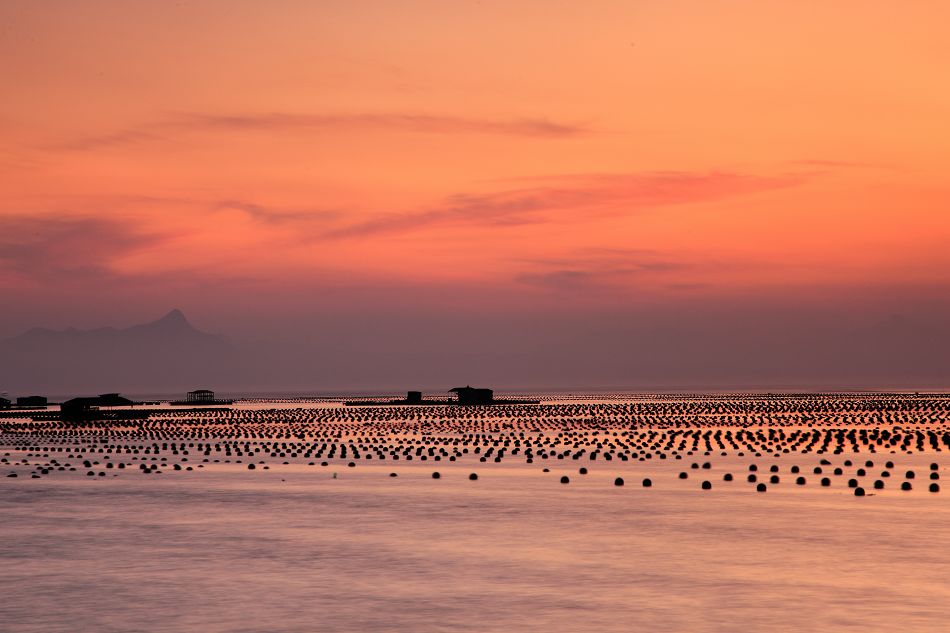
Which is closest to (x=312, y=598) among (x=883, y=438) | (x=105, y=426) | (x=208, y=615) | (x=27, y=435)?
(x=208, y=615)

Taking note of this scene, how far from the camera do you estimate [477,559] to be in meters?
31.0

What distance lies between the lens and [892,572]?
28391 mm

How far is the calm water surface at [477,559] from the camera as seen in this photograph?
23.8m

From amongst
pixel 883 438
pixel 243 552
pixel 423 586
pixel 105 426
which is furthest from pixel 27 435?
pixel 423 586

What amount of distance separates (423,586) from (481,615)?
3.59 meters

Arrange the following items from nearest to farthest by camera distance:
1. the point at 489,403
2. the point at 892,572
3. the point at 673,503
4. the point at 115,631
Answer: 1. the point at 115,631
2. the point at 892,572
3. the point at 673,503
4. the point at 489,403

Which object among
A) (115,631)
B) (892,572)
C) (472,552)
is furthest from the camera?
(472,552)

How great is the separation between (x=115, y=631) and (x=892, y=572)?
57.3 ft

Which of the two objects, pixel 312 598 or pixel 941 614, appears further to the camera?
pixel 312 598

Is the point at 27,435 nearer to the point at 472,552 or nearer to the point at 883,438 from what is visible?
the point at 883,438

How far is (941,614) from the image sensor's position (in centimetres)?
2328

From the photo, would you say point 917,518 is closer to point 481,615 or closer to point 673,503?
point 673,503

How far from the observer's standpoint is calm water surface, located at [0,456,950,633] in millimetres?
23805

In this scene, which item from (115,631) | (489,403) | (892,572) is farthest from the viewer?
(489,403)
